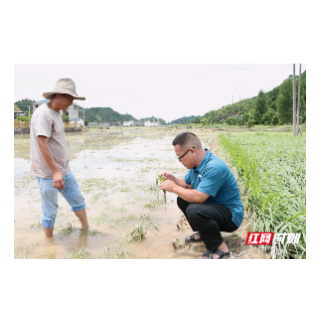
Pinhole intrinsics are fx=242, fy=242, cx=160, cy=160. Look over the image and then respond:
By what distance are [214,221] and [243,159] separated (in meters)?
2.46

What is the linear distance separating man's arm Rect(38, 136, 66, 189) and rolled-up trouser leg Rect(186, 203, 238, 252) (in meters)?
1.13

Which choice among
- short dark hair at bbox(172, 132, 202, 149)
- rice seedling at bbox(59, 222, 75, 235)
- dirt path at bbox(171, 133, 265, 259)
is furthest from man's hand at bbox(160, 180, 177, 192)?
rice seedling at bbox(59, 222, 75, 235)

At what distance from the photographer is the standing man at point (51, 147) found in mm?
2023

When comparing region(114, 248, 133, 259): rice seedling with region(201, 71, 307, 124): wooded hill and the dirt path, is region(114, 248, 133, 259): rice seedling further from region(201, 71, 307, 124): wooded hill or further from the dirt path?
region(201, 71, 307, 124): wooded hill

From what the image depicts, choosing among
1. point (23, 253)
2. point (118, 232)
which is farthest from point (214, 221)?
point (23, 253)

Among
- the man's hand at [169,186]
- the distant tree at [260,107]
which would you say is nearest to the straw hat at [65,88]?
the man's hand at [169,186]

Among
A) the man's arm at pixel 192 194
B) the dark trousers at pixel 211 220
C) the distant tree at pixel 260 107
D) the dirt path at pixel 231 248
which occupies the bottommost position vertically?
the dirt path at pixel 231 248

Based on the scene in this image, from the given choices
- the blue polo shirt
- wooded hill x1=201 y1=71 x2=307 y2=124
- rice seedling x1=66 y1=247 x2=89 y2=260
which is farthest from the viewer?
wooded hill x1=201 y1=71 x2=307 y2=124

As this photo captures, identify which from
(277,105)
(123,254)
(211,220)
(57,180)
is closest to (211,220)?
(211,220)

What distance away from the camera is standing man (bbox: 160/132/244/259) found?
1.90 metres

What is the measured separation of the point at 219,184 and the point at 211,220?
0.30m

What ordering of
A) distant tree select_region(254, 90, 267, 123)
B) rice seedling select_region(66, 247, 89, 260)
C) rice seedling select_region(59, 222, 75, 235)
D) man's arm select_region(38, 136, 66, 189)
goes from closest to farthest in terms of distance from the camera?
1. man's arm select_region(38, 136, 66, 189)
2. rice seedling select_region(66, 247, 89, 260)
3. rice seedling select_region(59, 222, 75, 235)
4. distant tree select_region(254, 90, 267, 123)

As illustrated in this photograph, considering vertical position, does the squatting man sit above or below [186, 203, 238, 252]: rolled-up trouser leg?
above

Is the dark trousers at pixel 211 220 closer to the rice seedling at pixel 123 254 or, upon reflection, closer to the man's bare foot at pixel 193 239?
the man's bare foot at pixel 193 239
